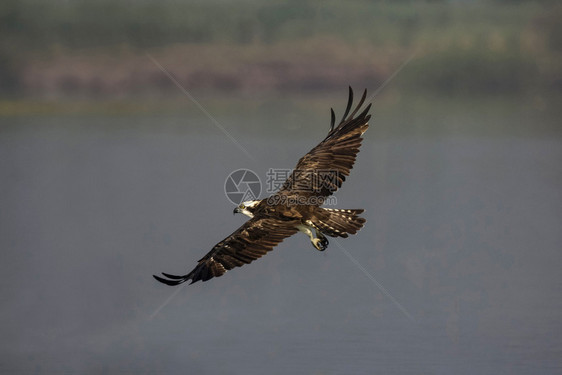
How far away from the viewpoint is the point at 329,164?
435 inches

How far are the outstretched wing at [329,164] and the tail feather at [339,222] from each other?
0.31m

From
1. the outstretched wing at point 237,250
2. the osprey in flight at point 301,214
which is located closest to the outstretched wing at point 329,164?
the osprey in flight at point 301,214

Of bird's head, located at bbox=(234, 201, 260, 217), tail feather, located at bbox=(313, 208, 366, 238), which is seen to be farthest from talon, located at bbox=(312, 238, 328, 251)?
bird's head, located at bbox=(234, 201, 260, 217)

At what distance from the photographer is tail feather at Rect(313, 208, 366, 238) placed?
1054cm

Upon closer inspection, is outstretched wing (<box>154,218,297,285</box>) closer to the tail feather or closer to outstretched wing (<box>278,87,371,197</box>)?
the tail feather

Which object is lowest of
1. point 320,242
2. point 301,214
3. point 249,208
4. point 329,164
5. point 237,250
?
point 237,250

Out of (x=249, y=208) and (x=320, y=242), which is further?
(x=249, y=208)

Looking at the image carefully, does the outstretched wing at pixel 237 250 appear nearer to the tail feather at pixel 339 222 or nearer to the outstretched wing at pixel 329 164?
the tail feather at pixel 339 222

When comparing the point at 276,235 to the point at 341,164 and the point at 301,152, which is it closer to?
the point at 341,164

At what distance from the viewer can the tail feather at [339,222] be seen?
10.5 metres

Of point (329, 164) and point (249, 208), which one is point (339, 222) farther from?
point (249, 208)

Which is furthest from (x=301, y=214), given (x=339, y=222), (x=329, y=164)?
(x=329, y=164)

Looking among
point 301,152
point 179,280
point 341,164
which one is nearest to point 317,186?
point 341,164

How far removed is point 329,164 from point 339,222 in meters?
0.77
